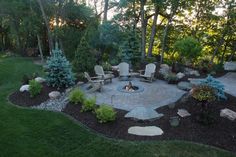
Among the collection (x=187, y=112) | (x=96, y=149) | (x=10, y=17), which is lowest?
(x=96, y=149)

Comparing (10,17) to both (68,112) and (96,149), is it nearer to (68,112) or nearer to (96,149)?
(68,112)

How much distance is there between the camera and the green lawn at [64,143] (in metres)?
5.66

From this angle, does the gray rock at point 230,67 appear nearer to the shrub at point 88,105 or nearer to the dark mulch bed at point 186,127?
the dark mulch bed at point 186,127

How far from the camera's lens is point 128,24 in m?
18.2

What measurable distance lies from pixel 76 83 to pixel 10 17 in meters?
13.3

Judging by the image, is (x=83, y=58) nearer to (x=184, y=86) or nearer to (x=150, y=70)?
(x=150, y=70)

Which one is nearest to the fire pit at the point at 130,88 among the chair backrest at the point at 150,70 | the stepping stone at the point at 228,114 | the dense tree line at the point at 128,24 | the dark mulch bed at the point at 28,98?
the chair backrest at the point at 150,70

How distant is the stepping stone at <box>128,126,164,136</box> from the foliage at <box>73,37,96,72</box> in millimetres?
5788

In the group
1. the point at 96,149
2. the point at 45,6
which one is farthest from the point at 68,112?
the point at 45,6

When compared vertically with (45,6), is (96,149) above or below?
below

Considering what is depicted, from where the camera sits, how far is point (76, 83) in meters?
10.7

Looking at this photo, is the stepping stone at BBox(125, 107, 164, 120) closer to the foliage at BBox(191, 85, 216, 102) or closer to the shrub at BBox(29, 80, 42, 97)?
the foliage at BBox(191, 85, 216, 102)

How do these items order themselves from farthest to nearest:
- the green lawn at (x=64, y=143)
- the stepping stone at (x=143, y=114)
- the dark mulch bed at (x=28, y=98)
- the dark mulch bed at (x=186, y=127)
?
1. the dark mulch bed at (x=28, y=98)
2. the stepping stone at (x=143, y=114)
3. the dark mulch bed at (x=186, y=127)
4. the green lawn at (x=64, y=143)

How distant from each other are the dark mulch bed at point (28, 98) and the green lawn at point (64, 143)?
1109mm
